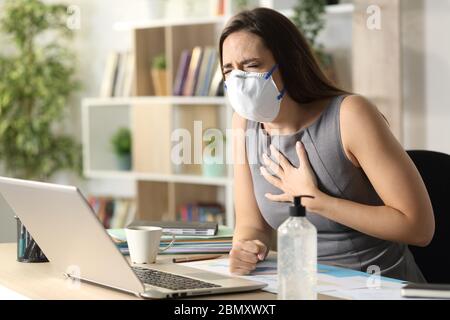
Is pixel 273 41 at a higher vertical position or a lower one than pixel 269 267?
higher

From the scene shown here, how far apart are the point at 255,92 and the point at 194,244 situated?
0.40m

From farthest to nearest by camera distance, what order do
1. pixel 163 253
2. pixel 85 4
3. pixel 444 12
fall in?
1. pixel 85 4
2. pixel 444 12
3. pixel 163 253

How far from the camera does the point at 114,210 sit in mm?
4910

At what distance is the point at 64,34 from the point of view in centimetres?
516

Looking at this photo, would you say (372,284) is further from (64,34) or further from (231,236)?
(64,34)

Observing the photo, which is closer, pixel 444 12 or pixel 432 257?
pixel 432 257

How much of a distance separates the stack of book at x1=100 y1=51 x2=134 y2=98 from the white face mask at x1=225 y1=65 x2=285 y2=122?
269cm

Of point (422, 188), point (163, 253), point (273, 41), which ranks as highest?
point (273, 41)

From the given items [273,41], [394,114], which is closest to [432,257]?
[273,41]

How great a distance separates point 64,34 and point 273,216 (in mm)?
3449

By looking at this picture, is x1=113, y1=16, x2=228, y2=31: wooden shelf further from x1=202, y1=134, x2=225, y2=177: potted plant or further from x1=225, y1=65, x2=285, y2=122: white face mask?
x1=225, y1=65, x2=285, y2=122: white face mask

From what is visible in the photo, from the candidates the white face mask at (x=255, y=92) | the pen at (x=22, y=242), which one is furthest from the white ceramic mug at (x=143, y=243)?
the white face mask at (x=255, y=92)

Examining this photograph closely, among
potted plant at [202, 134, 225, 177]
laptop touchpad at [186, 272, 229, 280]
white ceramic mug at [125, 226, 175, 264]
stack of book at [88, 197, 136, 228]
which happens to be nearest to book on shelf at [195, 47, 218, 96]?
potted plant at [202, 134, 225, 177]

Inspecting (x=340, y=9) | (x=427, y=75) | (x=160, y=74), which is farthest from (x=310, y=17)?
(x=160, y=74)
